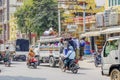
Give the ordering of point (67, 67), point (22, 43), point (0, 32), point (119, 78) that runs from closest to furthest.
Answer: point (119, 78)
point (67, 67)
point (22, 43)
point (0, 32)

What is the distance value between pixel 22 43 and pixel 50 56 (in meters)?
17.0

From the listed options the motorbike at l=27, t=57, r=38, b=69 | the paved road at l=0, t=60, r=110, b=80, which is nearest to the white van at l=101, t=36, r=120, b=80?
the paved road at l=0, t=60, r=110, b=80

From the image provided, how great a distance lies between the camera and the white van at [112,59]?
639 inches

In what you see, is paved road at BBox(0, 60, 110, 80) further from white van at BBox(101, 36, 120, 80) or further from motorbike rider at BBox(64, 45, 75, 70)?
white van at BBox(101, 36, 120, 80)

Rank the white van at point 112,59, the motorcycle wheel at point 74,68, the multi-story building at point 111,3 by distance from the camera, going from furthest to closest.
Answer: the multi-story building at point 111,3 < the motorcycle wheel at point 74,68 < the white van at point 112,59

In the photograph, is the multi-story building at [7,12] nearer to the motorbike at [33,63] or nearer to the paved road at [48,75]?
the motorbike at [33,63]

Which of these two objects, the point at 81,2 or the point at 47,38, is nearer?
the point at 47,38

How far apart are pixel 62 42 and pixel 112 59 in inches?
465

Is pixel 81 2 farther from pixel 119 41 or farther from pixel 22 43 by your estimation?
pixel 119 41

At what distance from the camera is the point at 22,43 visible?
150 ft

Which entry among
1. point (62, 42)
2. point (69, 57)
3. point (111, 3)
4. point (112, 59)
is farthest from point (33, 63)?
point (111, 3)

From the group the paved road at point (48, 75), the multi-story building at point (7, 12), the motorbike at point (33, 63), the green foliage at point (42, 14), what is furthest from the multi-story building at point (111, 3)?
the multi-story building at point (7, 12)

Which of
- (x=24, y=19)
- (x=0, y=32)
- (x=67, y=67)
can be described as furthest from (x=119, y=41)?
(x=0, y=32)

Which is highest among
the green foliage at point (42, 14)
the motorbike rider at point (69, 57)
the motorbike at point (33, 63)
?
the green foliage at point (42, 14)
